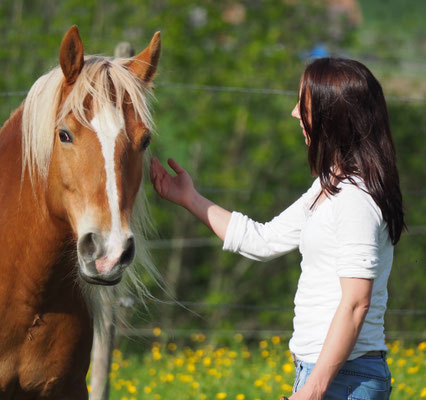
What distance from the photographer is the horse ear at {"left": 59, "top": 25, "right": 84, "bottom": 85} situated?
2.56m

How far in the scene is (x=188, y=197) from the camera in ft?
9.50

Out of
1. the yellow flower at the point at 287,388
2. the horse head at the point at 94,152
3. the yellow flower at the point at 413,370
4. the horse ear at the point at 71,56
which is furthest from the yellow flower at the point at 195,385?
the horse ear at the point at 71,56

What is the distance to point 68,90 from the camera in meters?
2.61

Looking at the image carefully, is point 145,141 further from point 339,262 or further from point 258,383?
point 258,383

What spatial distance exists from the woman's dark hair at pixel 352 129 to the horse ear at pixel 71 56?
0.88m

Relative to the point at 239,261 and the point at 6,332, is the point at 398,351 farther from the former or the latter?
the point at 239,261

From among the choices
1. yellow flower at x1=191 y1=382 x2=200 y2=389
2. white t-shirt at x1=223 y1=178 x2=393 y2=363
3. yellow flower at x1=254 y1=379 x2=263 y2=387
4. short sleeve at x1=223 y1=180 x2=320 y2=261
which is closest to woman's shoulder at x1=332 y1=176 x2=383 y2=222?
white t-shirt at x1=223 y1=178 x2=393 y2=363

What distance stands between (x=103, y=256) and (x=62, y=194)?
1.27ft

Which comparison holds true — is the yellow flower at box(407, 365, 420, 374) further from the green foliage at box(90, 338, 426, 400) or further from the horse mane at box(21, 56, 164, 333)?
the horse mane at box(21, 56, 164, 333)

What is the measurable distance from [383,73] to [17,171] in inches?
395

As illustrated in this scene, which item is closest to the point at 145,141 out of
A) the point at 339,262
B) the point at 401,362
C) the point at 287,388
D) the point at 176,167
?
the point at 176,167

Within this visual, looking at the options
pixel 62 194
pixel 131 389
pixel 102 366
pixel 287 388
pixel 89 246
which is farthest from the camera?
pixel 131 389

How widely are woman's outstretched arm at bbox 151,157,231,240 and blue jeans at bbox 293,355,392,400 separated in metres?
0.80

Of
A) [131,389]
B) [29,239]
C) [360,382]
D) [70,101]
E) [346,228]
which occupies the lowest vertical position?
[131,389]
